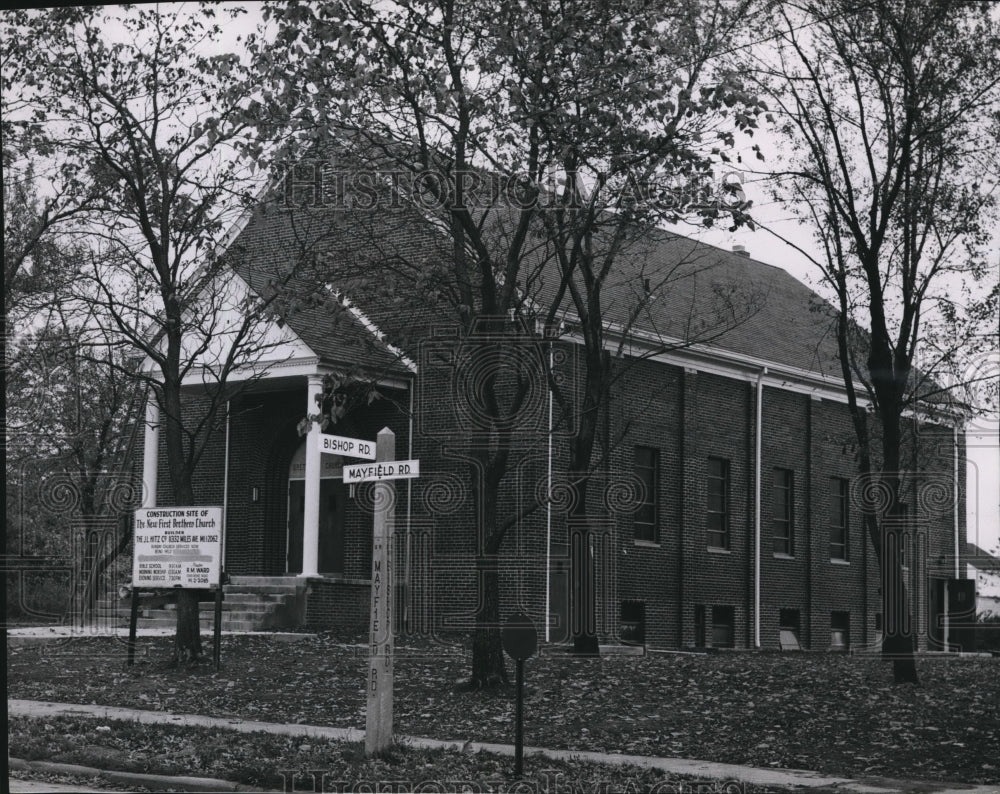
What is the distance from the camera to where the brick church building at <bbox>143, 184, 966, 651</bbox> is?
24359 millimetres

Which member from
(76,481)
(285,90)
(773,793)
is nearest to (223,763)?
(773,793)

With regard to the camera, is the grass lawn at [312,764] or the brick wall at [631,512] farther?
the brick wall at [631,512]

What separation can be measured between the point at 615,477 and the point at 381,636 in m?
16.6

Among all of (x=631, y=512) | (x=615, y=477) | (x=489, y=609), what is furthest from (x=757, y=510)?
(x=489, y=609)

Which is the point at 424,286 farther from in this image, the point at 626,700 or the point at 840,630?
the point at 840,630

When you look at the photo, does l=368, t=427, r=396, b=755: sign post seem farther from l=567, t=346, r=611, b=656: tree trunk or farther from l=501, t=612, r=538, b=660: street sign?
l=567, t=346, r=611, b=656: tree trunk

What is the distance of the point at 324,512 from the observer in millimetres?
27984

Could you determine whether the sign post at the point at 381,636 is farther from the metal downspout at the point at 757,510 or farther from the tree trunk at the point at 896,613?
the metal downspout at the point at 757,510

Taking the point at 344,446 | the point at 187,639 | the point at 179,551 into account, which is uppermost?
the point at 344,446

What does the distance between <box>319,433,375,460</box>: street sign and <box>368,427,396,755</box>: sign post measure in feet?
0.83

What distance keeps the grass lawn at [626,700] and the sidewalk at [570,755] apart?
431mm

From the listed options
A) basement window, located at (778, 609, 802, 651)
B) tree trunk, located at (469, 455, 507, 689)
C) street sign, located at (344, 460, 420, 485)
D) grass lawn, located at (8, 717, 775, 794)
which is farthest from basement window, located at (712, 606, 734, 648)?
street sign, located at (344, 460, 420, 485)

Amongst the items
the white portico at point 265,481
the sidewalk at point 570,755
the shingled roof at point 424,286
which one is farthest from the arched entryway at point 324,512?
the sidewalk at point 570,755

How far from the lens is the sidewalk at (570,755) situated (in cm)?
1082
